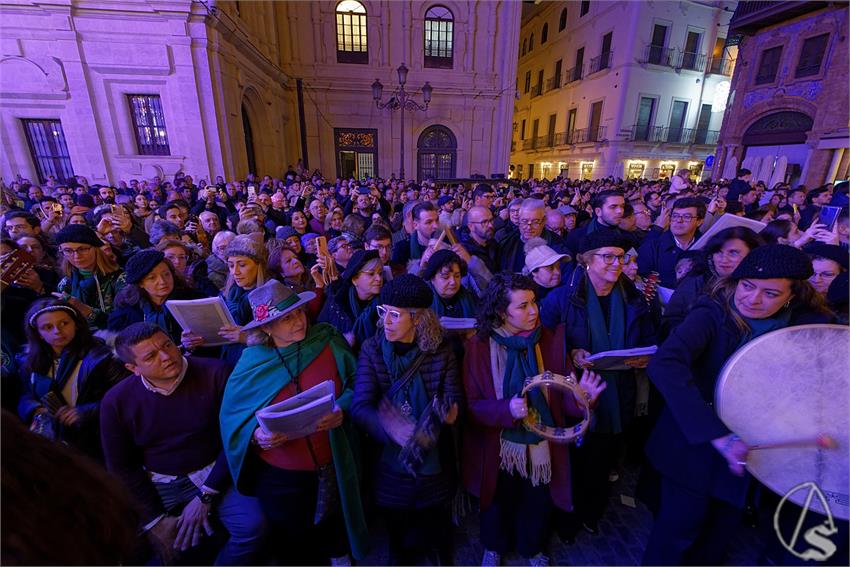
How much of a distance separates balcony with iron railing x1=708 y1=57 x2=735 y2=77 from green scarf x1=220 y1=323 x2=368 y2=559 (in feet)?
114

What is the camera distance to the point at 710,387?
2.01 metres

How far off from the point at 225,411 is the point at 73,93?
15.3m

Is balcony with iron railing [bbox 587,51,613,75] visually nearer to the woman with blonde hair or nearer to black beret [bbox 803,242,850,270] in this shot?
black beret [bbox 803,242,850,270]

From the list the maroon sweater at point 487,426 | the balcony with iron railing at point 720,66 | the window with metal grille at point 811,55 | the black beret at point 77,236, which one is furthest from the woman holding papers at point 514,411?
the balcony with iron railing at point 720,66

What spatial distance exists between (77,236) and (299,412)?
3162mm

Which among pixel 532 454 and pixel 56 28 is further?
pixel 56 28

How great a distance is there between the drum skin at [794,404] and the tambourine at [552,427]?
0.66 metres

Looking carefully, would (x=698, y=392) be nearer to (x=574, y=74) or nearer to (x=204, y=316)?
(x=204, y=316)

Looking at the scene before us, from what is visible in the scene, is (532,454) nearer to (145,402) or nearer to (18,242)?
(145,402)

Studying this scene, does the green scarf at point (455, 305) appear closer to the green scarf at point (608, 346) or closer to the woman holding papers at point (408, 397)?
the woman holding papers at point (408, 397)

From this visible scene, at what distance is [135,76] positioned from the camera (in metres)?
11.5

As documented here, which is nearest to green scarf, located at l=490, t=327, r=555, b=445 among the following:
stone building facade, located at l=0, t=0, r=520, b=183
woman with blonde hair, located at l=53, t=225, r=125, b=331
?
woman with blonde hair, located at l=53, t=225, r=125, b=331

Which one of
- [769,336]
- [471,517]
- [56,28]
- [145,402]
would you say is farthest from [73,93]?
[769,336]

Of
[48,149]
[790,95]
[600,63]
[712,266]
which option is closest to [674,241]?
[712,266]
